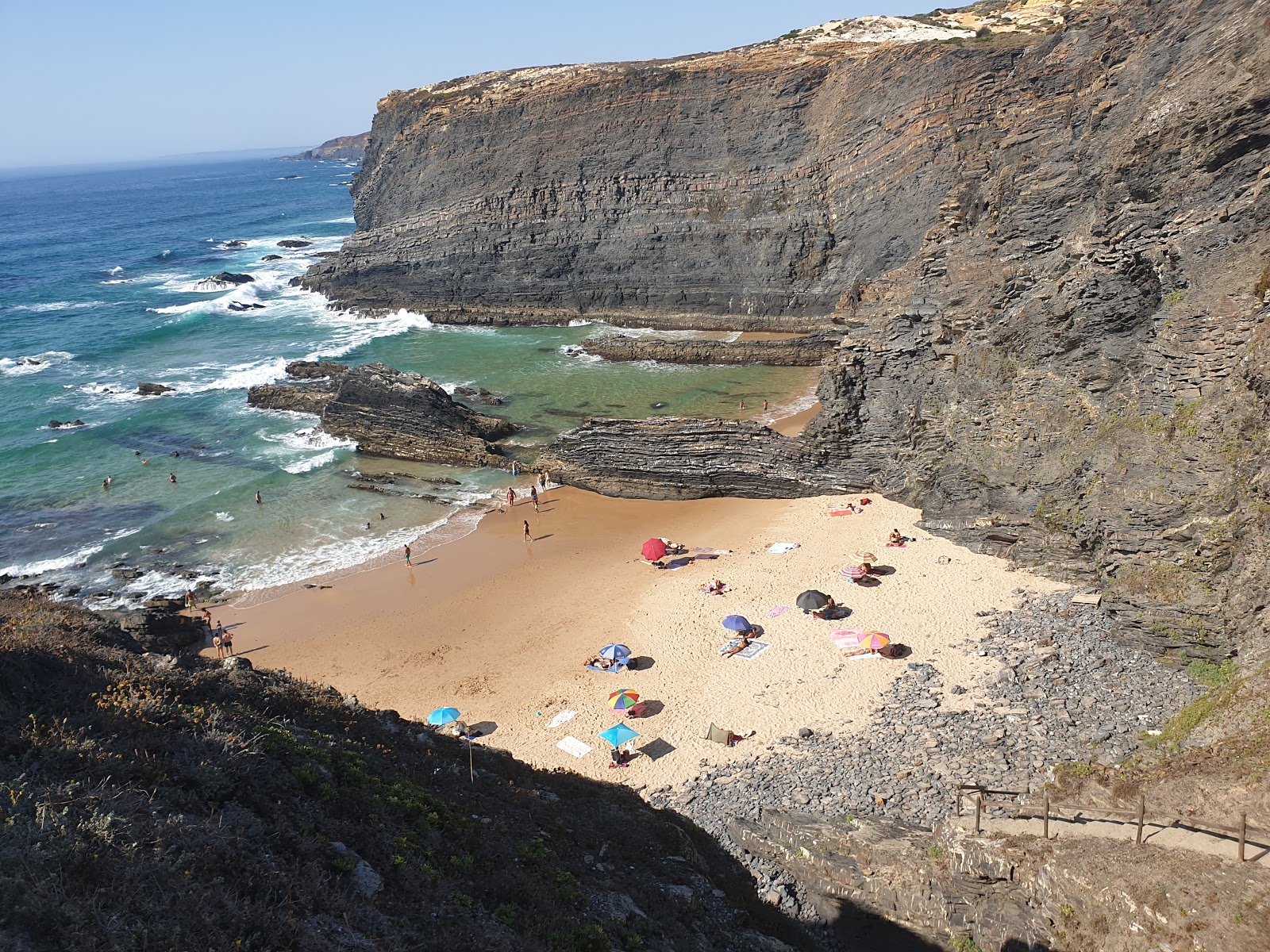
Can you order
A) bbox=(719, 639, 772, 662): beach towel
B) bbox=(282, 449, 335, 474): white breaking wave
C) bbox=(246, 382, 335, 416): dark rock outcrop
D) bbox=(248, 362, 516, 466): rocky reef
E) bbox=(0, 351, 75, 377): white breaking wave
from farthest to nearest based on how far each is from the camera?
bbox=(0, 351, 75, 377): white breaking wave, bbox=(246, 382, 335, 416): dark rock outcrop, bbox=(248, 362, 516, 466): rocky reef, bbox=(282, 449, 335, 474): white breaking wave, bbox=(719, 639, 772, 662): beach towel

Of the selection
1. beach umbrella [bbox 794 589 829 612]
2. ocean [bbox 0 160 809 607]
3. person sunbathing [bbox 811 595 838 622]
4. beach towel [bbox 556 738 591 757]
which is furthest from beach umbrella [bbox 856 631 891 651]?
ocean [bbox 0 160 809 607]

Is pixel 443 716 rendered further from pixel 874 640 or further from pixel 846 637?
pixel 874 640

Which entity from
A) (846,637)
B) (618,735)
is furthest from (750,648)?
(618,735)

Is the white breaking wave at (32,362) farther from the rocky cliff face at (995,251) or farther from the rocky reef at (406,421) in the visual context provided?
the rocky cliff face at (995,251)

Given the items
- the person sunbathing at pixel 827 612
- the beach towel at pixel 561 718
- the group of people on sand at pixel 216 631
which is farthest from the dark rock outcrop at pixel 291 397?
the person sunbathing at pixel 827 612

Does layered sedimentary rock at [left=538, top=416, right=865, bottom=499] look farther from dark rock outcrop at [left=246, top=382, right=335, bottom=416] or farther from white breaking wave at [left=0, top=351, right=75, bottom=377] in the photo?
white breaking wave at [left=0, top=351, right=75, bottom=377]
